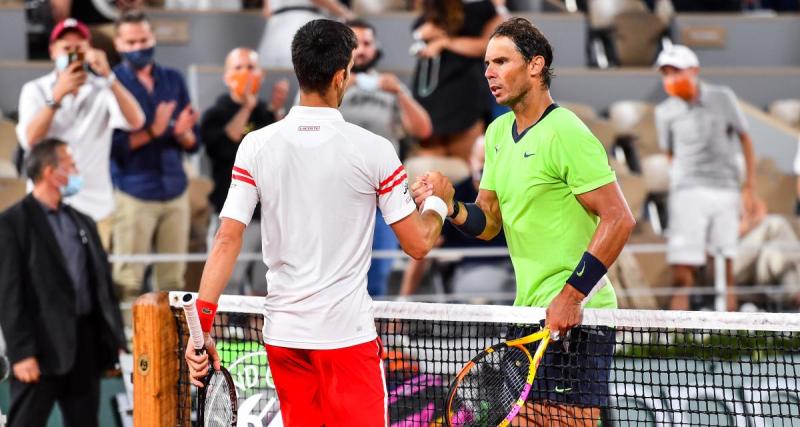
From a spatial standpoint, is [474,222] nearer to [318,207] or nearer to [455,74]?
[318,207]

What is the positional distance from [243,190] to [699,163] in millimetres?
6007

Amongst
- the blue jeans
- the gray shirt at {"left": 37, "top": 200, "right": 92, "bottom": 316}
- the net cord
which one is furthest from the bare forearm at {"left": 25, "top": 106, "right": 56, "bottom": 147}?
the net cord

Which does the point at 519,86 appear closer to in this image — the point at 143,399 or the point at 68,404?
the point at 143,399

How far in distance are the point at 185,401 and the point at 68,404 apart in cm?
191

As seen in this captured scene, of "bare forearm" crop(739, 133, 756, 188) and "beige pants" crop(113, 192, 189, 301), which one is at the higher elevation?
"bare forearm" crop(739, 133, 756, 188)

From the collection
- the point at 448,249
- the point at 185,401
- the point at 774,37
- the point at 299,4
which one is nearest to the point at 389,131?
the point at 448,249

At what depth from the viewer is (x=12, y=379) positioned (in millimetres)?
6465

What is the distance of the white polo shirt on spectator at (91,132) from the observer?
7.96 metres

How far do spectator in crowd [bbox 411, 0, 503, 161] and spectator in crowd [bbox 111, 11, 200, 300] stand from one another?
2004mm

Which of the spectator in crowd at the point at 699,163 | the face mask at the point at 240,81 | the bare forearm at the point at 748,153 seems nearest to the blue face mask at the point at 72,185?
the face mask at the point at 240,81

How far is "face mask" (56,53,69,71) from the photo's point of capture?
781 centimetres

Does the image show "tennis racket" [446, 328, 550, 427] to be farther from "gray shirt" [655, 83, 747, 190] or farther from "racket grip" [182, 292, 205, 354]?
"gray shirt" [655, 83, 747, 190]

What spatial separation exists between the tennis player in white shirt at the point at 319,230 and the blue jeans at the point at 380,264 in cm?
425

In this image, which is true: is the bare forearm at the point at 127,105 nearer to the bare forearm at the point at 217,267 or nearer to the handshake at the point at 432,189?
the handshake at the point at 432,189
